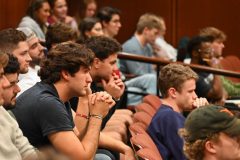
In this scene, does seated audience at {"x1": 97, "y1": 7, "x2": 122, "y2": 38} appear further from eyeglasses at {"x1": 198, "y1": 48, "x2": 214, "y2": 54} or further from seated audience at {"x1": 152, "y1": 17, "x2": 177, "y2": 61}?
eyeglasses at {"x1": 198, "y1": 48, "x2": 214, "y2": 54}

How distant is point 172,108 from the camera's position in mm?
3465

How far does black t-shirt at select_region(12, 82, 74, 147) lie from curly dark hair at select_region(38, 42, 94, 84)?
6 cm

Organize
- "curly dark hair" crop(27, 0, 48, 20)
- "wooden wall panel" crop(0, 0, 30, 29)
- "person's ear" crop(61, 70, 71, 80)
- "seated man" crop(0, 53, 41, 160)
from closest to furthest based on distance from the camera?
"seated man" crop(0, 53, 41, 160) < "person's ear" crop(61, 70, 71, 80) < "curly dark hair" crop(27, 0, 48, 20) < "wooden wall panel" crop(0, 0, 30, 29)

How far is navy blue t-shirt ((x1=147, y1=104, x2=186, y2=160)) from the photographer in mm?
3289

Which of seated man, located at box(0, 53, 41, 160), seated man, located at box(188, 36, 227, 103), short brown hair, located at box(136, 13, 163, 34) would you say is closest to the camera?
seated man, located at box(0, 53, 41, 160)

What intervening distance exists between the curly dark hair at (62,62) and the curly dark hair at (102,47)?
2.10 ft

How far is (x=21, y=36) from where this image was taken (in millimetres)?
3559

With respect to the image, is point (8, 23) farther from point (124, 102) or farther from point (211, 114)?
point (211, 114)

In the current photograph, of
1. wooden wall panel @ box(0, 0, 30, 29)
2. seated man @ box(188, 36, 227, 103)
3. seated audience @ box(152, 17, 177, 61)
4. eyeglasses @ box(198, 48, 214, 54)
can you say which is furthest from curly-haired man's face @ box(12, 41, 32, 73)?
seated audience @ box(152, 17, 177, 61)

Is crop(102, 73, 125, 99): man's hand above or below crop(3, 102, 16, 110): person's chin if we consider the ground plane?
below

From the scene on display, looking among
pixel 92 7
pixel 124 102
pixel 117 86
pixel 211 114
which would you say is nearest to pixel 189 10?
pixel 92 7

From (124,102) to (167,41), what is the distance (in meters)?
2.67

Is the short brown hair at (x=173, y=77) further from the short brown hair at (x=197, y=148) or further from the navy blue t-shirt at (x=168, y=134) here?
the short brown hair at (x=197, y=148)

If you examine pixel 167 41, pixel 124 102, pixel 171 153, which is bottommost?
pixel 167 41
